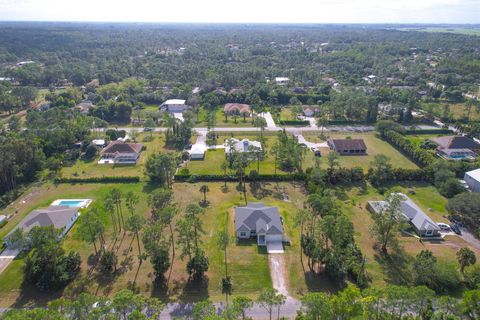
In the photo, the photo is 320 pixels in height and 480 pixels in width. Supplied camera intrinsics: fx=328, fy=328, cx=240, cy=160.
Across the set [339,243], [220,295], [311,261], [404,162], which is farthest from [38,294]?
[404,162]

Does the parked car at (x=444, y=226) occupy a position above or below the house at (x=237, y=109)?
below

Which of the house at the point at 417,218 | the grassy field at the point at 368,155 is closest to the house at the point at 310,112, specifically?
the grassy field at the point at 368,155

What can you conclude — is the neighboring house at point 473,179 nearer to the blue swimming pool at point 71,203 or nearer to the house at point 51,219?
the house at point 51,219

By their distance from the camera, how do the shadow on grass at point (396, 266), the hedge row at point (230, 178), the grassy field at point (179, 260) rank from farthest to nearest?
the hedge row at point (230, 178) → the shadow on grass at point (396, 266) → the grassy field at point (179, 260)

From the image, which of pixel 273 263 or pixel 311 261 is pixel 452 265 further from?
pixel 273 263

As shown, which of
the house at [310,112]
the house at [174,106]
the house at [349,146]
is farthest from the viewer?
the house at [174,106]

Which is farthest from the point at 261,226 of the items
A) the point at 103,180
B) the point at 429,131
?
the point at 429,131

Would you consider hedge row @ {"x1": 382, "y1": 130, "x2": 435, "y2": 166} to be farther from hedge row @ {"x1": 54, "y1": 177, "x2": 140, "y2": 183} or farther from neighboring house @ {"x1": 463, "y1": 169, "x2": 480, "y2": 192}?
hedge row @ {"x1": 54, "y1": 177, "x2": 140, "y2": 183}

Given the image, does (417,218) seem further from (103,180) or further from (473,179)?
(103,180)
